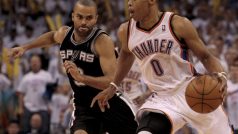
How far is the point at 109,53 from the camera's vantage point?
6379 millimetres

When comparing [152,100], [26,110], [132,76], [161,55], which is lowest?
[26,110]

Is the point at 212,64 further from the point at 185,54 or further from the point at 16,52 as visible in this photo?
the point at 16,52

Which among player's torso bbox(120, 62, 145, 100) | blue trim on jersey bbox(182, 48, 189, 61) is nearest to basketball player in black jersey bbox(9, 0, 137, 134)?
blue trim on jersey bbox(182, 48, 189, 61)

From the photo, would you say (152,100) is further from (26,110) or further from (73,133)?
(26,110)

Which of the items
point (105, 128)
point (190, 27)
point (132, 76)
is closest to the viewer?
point (190, 27)

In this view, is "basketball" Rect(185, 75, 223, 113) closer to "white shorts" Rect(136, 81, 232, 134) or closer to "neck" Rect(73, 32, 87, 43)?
"white shorts" Rect(136, 81, 232, 134)

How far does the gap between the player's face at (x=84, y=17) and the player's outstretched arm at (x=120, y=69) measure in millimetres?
424

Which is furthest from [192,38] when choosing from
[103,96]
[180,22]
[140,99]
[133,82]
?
[133,82]

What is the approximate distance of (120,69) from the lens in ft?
20.3

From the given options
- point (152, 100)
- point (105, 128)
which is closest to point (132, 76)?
point (105, 128)

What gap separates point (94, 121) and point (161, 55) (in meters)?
1.22

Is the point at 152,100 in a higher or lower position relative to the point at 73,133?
higher

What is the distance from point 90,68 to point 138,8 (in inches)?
39.4

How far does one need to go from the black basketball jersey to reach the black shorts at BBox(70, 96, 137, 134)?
0.38 feet
